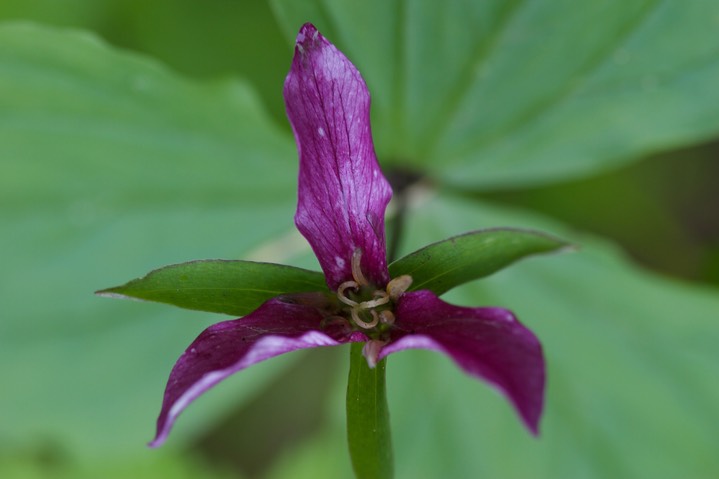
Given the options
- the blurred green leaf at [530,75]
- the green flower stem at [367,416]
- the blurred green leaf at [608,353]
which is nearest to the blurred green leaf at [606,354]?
the blurred green leaf at [608,353]

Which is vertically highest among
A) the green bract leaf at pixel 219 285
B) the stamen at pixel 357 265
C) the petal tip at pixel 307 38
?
the petal tip at pixel 307 38

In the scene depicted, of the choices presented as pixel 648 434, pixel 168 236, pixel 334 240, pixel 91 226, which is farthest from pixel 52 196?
pixel 648 434

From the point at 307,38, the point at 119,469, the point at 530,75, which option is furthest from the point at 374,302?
the point at 119,469

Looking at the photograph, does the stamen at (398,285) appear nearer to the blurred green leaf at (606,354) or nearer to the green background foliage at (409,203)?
the green background foliage at (409,203)

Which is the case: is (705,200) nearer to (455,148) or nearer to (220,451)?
(455,148)

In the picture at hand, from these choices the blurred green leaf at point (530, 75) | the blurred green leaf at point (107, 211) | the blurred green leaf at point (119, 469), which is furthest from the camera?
the blurred green leaf at point (119, 469)

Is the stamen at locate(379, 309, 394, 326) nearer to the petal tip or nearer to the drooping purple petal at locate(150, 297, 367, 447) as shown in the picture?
the drooping purple petal at locate(150, 297, 367, 447)
